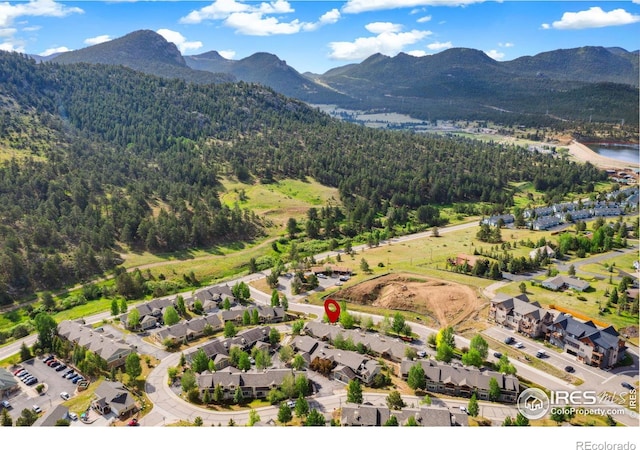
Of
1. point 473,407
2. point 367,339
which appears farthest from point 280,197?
point 473,407

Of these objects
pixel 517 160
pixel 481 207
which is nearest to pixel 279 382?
→ pixel 481 207

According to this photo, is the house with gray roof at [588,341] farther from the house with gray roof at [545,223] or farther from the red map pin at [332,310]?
the house with gray roof at [545,223]

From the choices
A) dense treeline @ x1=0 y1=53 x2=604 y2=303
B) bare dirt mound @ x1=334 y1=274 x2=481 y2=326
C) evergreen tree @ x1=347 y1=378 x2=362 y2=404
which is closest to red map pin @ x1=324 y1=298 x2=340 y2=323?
bare dirt mound @ x1=334 y1=274 x2=481 y2=326

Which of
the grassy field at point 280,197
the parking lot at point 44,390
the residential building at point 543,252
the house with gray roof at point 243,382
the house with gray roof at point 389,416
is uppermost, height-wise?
the grassy field at point 280,197

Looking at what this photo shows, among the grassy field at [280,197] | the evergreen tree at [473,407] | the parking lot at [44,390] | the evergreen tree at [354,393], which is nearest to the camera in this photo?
the evergreen tree at [473,407]

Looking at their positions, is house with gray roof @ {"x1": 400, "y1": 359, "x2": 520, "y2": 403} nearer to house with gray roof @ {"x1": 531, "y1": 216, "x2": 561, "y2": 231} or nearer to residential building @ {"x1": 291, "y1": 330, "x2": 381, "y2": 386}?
residential building @ {"x1": 291, "y1": 330, "x2": 381, "y2": 386}

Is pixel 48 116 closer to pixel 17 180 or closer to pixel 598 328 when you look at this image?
pixel 17 180

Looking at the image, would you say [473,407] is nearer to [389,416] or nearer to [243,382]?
[389,416]

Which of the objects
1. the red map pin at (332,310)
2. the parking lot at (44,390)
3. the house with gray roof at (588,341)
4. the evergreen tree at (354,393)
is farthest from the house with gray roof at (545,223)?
the parking lot at (44,390)
